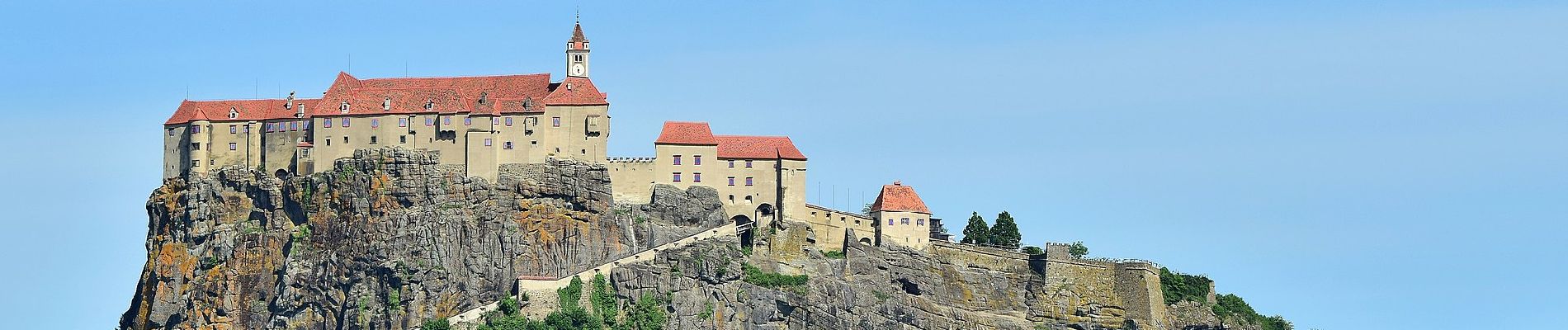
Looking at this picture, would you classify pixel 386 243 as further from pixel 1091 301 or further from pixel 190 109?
pixel 1091 301

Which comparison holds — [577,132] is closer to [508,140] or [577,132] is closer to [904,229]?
[508,140]

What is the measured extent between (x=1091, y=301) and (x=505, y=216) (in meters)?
34.8

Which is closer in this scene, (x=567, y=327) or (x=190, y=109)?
(x=567, y=327)

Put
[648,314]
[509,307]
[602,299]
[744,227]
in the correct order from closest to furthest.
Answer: [509,307]
[602,299]
[648,314]
[744,227]

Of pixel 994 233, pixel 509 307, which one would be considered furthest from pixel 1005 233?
pixel 509 307

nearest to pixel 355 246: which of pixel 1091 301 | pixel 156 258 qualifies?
pixel 156 258

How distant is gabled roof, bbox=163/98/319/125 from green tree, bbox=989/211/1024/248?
40777 millimetres

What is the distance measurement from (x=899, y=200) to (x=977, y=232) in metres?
6.47

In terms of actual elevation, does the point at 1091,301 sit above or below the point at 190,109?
below

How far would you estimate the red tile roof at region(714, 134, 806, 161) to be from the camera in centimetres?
17250

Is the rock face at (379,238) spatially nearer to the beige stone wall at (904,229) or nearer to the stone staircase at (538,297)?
the stone staircase at (538,297)

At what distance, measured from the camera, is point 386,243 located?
6447 inches

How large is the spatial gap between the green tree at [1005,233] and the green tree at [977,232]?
0.33 meters

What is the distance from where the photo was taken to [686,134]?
563ft
